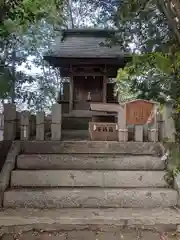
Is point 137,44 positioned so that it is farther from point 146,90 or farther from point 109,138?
point 109,138

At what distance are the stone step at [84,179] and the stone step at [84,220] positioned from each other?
0.60 metres

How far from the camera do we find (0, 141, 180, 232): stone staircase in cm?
385

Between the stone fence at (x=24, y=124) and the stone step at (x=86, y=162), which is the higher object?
the stone fence at (x=24, y=124)

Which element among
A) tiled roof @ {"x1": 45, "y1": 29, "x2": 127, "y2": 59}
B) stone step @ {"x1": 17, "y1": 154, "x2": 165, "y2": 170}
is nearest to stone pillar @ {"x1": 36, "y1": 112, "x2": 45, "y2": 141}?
A: stone step @ {"x1": 17, "y1": 154, "x2": 165, "y2": 170}

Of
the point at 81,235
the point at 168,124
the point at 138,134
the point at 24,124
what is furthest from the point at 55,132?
the point at 81,235

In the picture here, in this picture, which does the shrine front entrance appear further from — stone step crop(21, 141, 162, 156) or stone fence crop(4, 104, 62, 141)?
stone step crop(21, 141, 162, 156)

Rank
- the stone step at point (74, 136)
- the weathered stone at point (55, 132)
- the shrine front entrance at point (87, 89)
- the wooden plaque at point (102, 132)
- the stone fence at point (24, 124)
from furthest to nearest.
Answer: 1. the shrine front entrance at point (87, 89)
2. the stone step at point (74, 136)
3. the wooden plaque at point (102, 132)
4. the weathered stone at point (55, 132)
5. the stone fence at point (24, 124)

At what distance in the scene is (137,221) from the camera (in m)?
3.64

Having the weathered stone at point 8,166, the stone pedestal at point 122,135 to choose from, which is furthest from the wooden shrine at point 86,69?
the weathered stone at point 8,166

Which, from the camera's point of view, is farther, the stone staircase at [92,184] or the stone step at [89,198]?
the stone step at [89,198]

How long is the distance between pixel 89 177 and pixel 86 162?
33 cm

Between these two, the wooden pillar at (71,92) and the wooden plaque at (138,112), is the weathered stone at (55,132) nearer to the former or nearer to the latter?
the wooden plaque at (138,112)

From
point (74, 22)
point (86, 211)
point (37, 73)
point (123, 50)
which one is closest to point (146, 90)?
point (123, 50)

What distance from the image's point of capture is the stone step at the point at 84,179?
4527 mm
